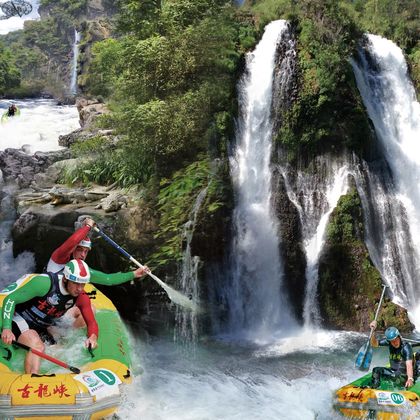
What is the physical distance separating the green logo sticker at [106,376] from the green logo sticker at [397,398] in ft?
10.7

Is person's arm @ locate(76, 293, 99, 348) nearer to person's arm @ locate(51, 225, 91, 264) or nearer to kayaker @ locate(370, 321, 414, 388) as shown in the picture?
person's arm @ locate(51, 225, 91, 264)

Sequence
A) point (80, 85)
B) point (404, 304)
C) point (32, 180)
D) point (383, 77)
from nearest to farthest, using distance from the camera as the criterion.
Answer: point (404, 304)
point (32, 180)
point (383, 77)
point (80, 85)

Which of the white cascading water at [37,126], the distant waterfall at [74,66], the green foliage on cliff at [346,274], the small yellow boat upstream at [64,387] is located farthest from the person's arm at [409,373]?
the distant waterfall at [74,66]

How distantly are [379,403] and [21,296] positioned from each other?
4.25 metres

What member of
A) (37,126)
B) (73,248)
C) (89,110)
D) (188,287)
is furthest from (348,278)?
(37,126)

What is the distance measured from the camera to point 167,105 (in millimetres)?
11578

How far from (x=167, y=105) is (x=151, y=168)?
1.47 metres

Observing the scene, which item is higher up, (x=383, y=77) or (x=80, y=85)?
(x=80, y=85)

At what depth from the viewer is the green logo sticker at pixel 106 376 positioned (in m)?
5.56

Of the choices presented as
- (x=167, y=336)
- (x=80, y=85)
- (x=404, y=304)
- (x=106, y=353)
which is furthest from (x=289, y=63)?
(x=80, y=85)

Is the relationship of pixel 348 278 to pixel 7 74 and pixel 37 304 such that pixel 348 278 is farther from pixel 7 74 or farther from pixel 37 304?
pixel 7 74

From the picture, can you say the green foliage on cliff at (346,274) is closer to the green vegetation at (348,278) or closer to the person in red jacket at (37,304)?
the green vegetation at (348,278)

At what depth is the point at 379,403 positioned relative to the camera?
6.21 meters

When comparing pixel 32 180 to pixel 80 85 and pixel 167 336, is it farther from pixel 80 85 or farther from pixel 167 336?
pixel 80 85
